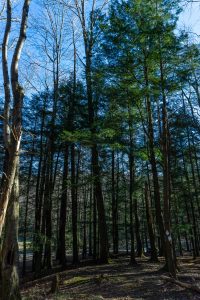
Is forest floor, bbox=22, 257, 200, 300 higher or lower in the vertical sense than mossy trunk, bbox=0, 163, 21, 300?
lower

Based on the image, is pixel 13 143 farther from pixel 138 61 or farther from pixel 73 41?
pixel 73 41

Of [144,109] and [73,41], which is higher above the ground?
[73,41]

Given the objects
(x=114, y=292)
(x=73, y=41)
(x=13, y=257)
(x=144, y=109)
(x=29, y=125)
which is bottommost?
(x=114, y=292)

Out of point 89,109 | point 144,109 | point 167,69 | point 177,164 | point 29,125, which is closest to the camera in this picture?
point 167,69

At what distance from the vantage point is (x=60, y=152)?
1991cm

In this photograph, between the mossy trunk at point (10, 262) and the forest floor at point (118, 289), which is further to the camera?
the forest floor at point (118, 289)

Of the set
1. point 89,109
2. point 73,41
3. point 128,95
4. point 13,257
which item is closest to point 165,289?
point 13,257

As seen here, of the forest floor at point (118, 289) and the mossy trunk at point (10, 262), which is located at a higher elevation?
the mossy trunk at point (10, 262)

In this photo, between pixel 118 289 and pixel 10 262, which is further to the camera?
pixel 118 289

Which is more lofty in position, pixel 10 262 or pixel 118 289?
pixel 10 262

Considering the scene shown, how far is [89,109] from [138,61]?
5408mm

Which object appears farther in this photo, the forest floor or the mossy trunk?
the forest floor

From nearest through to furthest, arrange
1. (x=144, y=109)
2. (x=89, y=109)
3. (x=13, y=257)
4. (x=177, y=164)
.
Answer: (x=13, y=257), (x=144, y=109), (x=89, y=109), (x=177, y=164)

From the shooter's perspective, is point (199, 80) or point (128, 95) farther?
point (199, 80)
